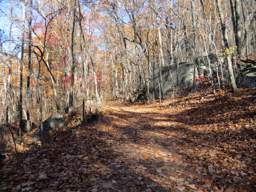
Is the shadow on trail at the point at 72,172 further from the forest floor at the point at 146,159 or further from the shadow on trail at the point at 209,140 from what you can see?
the shadow on trail at the point at 209,140

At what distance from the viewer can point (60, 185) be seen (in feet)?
18.4

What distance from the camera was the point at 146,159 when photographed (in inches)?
300

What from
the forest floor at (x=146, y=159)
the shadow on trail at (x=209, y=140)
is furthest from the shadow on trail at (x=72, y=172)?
the shadow on trail at (x=209, y=140)

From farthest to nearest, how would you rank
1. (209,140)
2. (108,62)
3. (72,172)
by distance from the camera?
(108,62)
(209,140)
(72,172)

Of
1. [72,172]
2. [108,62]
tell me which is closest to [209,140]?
[72,172]

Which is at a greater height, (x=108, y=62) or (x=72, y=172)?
(x=108, y=62)

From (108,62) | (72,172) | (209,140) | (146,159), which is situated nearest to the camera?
(72,172)

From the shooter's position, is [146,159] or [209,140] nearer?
[146,159]

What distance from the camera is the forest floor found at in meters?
5.86

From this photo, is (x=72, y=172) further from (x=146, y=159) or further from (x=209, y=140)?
(x=209, y=140)

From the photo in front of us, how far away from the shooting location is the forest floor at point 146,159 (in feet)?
19.2

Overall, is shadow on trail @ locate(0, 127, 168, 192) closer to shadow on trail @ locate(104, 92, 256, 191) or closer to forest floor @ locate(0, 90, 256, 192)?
forest floor @ locate(0, 90, 256, 192)

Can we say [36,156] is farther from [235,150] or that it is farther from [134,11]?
[134,11]

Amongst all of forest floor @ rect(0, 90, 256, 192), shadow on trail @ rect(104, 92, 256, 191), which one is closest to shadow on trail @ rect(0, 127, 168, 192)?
forest floor @ rect(0, 90, 256, 192)
